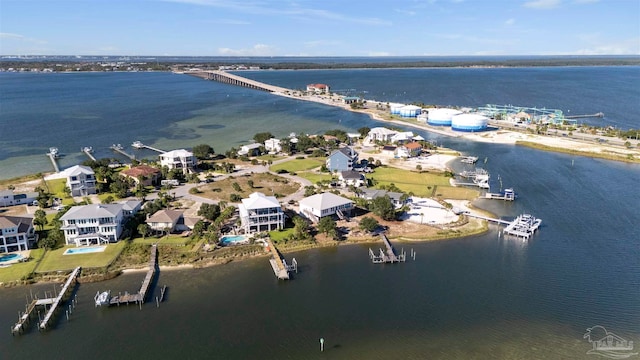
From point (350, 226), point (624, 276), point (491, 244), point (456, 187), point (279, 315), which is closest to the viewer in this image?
point (279, 315)

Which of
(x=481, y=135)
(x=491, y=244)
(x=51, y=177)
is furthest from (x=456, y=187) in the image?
(x=51, y=177)

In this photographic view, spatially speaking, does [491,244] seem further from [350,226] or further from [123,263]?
[123,263]

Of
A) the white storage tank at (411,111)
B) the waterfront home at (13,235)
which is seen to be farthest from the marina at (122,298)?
the white storage tank at (411,111)

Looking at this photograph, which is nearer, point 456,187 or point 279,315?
point 279,315

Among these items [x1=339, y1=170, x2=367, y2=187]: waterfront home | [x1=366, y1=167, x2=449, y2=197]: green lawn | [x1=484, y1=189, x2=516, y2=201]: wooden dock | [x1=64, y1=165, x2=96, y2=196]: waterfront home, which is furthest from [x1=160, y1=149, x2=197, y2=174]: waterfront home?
[x1=484, y1=189, x2=516, y2=201]: wooden dock

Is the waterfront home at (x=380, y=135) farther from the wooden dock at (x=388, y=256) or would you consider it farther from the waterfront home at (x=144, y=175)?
the wooden dock at (x=388, y=256)

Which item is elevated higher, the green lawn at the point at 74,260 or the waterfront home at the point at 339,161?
the waterfront home at the point at 339,161

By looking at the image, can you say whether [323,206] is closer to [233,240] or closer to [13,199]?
[233,240]
